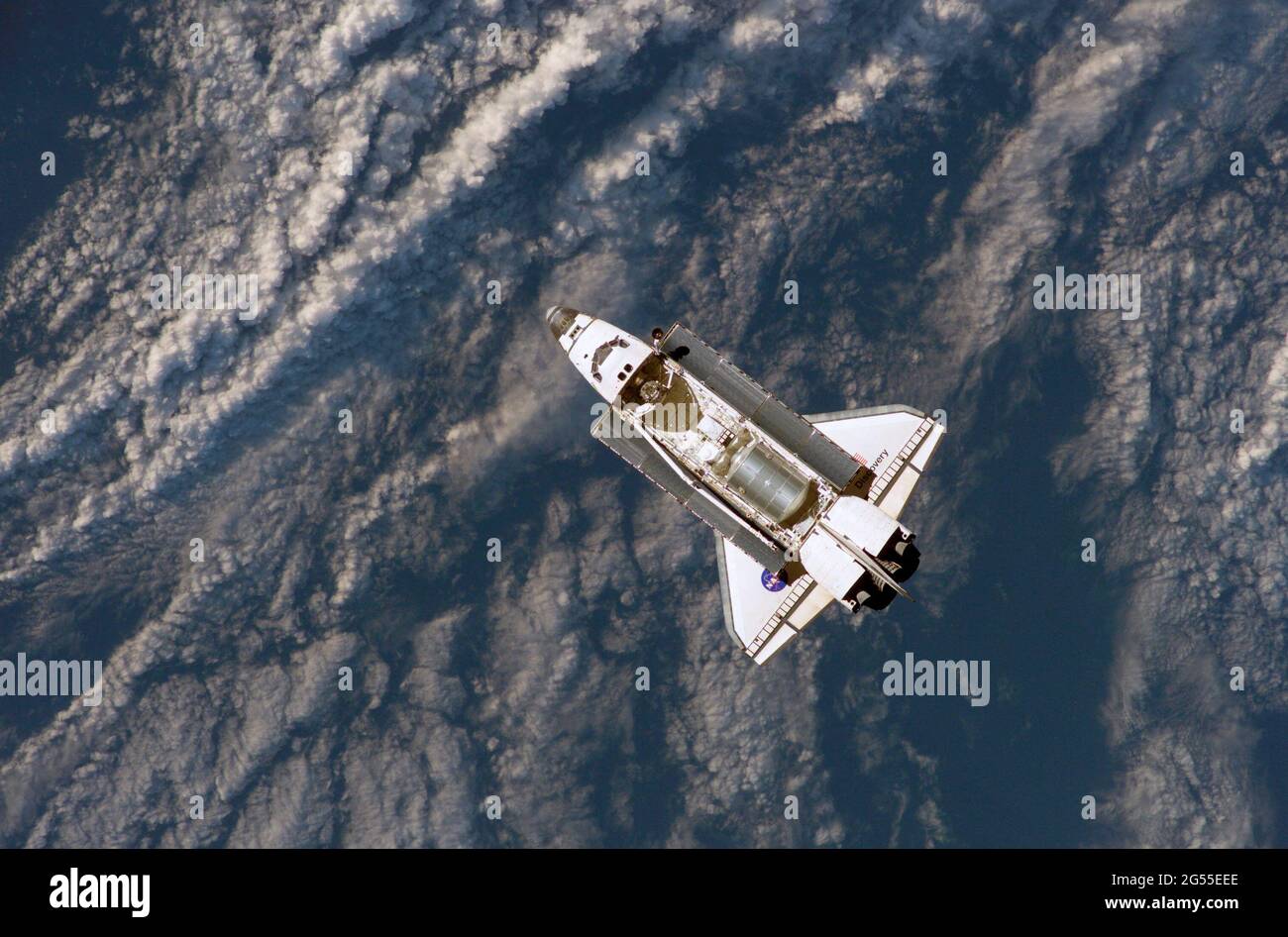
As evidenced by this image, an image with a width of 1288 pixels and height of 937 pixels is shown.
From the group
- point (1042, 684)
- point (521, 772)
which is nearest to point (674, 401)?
point (521, 772)

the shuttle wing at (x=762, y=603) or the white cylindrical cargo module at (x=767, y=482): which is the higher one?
the white cylindrical cargo module at (x=767, y=482)

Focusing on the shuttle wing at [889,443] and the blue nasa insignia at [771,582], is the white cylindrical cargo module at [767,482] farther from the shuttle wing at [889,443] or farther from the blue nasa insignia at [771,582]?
the blue nasa insignia at [771,582]

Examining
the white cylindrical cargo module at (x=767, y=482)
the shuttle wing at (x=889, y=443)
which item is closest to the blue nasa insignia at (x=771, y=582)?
the white cylindrical cargo module at (x=767, y=482)

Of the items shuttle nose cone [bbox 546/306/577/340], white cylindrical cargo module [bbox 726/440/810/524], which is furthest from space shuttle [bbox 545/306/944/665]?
shuttle nose cone [bbox 546/306/577/340]

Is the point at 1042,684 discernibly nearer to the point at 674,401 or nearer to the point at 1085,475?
the point at 1085,475

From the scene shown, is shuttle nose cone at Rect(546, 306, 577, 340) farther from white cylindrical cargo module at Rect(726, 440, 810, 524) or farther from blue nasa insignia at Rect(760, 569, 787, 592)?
blue nasa insignia at Rect(760, 569, 787, 592)

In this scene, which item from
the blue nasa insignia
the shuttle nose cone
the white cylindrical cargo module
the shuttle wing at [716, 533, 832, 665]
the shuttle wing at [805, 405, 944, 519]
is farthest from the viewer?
the shuttle nose cone

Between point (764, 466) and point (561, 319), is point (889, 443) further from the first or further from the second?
point (561, 319)

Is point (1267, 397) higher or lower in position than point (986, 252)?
lower
